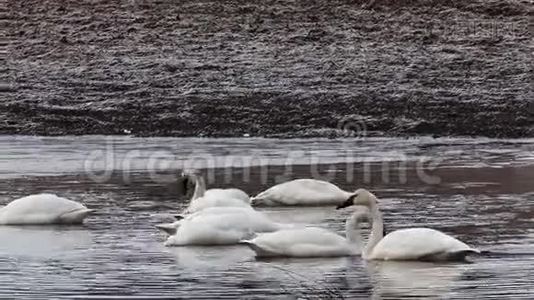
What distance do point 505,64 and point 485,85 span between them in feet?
4.87

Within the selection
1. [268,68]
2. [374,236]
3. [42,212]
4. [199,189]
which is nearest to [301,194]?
[199,189]

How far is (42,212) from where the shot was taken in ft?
53.7

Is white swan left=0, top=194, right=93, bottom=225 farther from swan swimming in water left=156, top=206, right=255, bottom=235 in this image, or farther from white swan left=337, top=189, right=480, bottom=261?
white swan left=337, top=189, right=480, bottom=261

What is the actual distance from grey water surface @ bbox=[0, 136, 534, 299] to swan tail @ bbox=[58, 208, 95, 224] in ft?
0.53

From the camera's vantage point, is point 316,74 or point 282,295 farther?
point 316,74

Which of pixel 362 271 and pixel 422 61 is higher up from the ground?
pixel 422 61

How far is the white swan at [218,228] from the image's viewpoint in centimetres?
1484

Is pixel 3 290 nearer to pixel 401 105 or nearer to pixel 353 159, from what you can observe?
pixel 353 159

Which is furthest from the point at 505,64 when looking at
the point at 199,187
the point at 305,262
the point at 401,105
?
the point at 305,262

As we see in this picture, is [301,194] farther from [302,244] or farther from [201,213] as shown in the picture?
[302,244]

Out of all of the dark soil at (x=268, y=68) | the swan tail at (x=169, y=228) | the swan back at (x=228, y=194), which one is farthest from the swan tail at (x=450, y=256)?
the dark soil at (x=268, y=68)

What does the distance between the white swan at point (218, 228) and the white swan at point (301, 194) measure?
2486mm

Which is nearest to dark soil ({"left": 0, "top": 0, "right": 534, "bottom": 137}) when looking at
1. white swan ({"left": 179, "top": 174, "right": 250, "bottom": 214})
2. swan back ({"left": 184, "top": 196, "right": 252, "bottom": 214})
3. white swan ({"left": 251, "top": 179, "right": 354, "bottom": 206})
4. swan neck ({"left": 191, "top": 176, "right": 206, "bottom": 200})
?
swan neck ({"left": 191, "top": 176, "right": 206, "bottom": 200})

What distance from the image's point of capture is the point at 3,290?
12508mm
